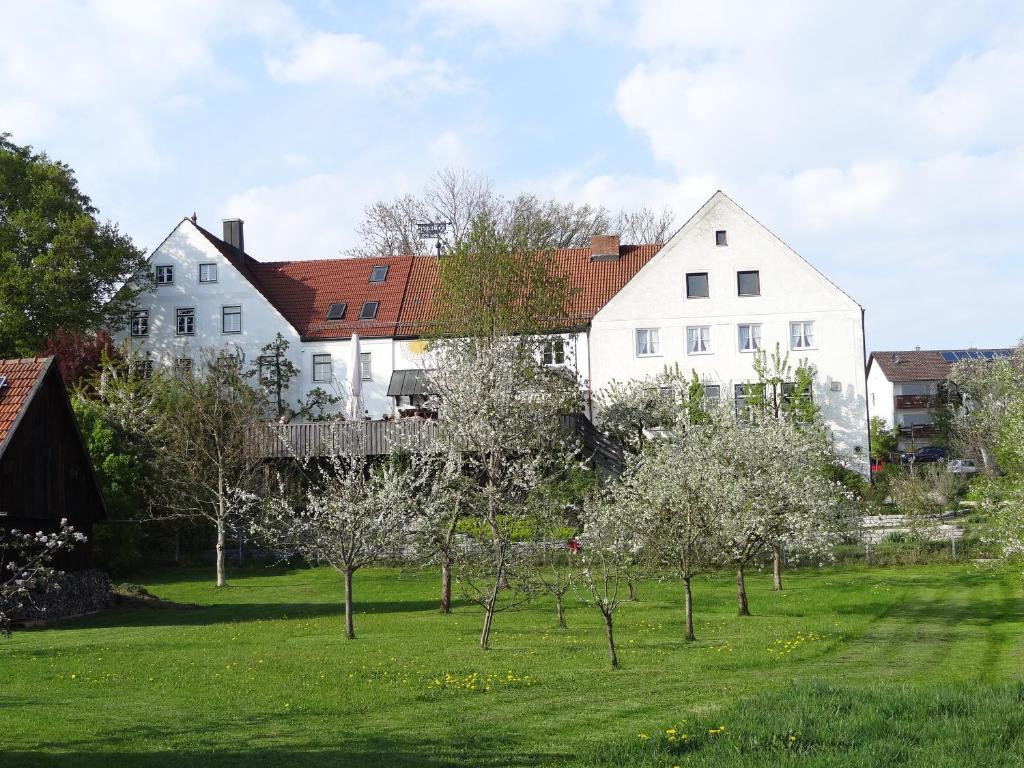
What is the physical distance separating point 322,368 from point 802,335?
22.3 meters

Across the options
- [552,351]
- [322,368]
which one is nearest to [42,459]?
[552,351]

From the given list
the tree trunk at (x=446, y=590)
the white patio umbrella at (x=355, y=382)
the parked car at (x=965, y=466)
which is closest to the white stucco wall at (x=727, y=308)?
the white patio umbrella at (x=355, y=382)

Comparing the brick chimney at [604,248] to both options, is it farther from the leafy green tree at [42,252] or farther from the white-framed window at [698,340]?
the leafy green tree at [42,252]

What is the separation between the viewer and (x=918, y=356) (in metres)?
94.5

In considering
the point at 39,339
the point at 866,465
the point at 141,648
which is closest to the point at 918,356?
the point at 866,465

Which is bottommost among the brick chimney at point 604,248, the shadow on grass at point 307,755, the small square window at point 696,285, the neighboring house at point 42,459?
the shadow on grass at point 307,755

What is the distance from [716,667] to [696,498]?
5.24 m

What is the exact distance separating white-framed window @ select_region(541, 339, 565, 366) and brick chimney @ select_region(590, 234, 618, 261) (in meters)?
11.7

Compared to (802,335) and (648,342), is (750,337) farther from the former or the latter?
(648,342)

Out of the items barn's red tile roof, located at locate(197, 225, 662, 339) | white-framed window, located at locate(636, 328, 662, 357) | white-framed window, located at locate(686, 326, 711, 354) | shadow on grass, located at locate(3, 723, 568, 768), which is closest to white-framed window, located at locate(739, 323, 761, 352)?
white-framed window, located at locate(686, 326, 711, 354)

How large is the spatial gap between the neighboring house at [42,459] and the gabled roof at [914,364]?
7503cm

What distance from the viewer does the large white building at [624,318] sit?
49438 millimetres

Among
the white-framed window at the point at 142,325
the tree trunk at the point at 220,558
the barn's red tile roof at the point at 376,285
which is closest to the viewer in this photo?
the tree trunk at the point at 220,558

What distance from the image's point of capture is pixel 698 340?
50.2 metres
